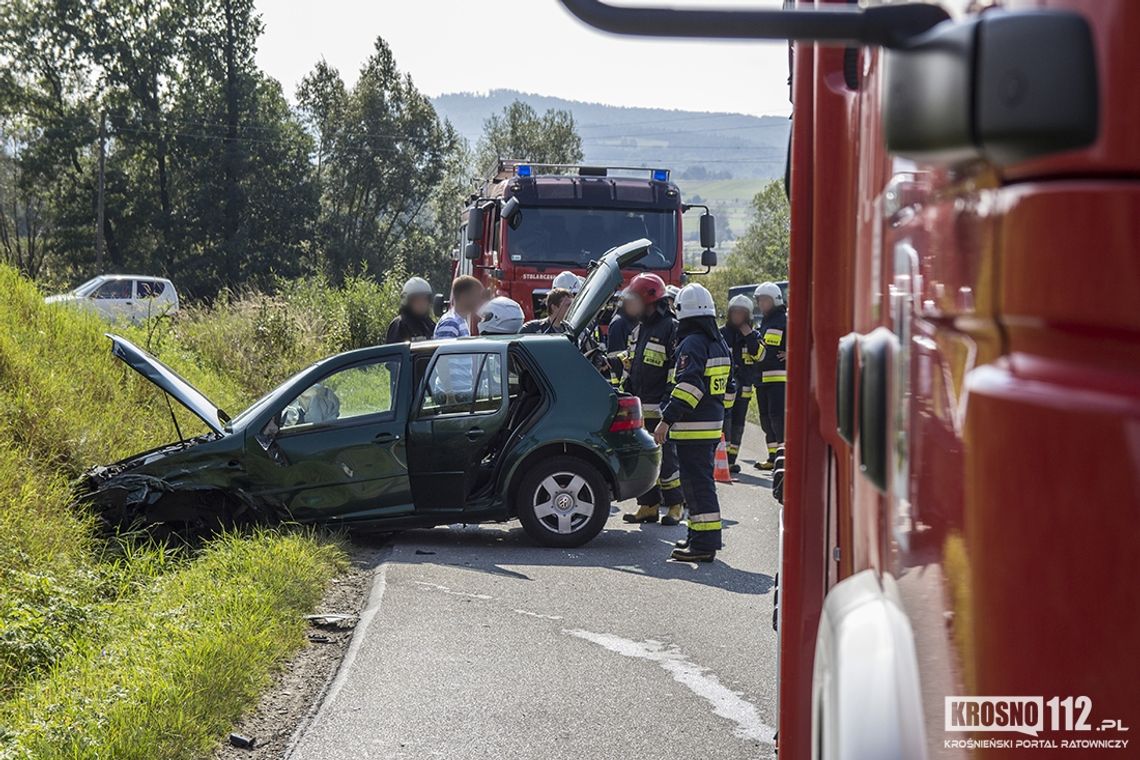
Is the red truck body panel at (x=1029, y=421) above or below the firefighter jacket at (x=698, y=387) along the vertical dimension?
above

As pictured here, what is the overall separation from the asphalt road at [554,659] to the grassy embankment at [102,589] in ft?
1.45

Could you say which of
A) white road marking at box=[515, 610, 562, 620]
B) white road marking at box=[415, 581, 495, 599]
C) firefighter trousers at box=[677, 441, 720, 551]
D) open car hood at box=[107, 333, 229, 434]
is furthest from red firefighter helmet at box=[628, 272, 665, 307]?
white road marking at box=[515, 610, 562, 620]

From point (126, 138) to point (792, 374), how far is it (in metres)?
60.7

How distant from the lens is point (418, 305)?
1208 centimetres

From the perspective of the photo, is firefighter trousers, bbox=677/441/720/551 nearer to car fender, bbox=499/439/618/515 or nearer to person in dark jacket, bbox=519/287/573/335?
car fender, bbox=499/439/618/515

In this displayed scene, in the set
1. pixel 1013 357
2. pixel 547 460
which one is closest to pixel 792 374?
pixel 1013 357

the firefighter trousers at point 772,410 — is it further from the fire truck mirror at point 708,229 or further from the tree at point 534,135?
the tree at point 534,135

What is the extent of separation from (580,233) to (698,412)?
27.8 feet

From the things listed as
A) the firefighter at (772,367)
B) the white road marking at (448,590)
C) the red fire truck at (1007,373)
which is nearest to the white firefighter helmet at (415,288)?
the firefighter at (772,367)

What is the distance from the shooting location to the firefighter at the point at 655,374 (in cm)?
1060

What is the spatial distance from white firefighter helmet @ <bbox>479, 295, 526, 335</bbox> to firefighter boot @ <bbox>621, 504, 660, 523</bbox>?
1.77m

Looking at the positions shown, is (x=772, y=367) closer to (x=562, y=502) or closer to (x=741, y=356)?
(x=741, y=356)

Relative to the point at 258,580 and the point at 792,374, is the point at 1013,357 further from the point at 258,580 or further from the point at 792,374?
the point at 258,580

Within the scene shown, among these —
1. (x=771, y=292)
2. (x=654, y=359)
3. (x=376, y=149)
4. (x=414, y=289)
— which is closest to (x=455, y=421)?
(x=654, y=359)
